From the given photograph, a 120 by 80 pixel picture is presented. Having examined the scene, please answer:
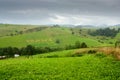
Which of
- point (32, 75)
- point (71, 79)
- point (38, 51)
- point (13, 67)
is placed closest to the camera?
point (71, 79)

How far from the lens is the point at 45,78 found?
3075 cm

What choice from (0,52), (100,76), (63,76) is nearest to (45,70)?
(63,76)

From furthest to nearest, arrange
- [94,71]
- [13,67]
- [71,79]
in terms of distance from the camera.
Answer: [13,67]
[94,71]
[71,79]

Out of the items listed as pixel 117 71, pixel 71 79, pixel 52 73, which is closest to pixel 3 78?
pixel 52 73

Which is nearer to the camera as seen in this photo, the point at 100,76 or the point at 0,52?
the point at 100,76

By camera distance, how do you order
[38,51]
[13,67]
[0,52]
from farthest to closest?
[0,52] → [38,51] → [13,67]

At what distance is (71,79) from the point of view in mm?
29969

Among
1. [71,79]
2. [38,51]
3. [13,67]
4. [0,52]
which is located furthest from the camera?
[0,52]

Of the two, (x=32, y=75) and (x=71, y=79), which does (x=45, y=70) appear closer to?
(x=32, y=75)

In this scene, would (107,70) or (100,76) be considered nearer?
(100,76)

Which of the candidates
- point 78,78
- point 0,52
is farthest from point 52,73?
point 0,52

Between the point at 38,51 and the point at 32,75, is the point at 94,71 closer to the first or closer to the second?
the point at 32,75

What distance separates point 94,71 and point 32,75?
840cm

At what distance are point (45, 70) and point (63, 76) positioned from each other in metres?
4.95
